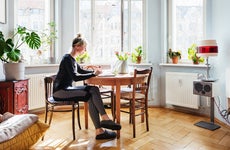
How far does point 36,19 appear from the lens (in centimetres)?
399

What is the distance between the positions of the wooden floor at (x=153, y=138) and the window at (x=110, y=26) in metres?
1.57

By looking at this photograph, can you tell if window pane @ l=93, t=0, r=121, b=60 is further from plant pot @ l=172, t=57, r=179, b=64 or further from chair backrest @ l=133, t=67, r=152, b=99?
chair backrest @ l=133, t=67, r=152, b=99

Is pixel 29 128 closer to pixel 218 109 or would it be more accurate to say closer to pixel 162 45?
pixel 218 109

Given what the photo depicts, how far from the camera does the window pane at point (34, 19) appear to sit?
3807 mm

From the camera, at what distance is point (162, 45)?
13.5ft

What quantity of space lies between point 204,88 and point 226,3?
3.96ft

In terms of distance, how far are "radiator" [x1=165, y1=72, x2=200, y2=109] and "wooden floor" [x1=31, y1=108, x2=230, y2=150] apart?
13.5 inches

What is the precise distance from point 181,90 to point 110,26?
1825 millimetres

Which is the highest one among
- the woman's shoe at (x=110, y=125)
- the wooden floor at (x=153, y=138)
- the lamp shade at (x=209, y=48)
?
the lamp shade at (x=209, y=48)

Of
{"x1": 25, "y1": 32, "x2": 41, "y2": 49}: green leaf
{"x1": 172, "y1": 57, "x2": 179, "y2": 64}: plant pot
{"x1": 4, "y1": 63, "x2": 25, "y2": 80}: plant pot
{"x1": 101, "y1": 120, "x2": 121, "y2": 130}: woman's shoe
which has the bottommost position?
{"x1": 101, "y1": 120, "x2": 121, "y2": 130}: woman's shoe

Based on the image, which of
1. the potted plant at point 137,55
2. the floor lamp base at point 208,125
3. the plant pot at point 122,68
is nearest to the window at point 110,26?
the potted plant at point 137,55

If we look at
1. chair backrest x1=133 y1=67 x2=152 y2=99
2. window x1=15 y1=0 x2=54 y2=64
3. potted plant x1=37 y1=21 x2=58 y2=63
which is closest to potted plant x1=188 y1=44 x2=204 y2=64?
chair backrest x1=133 y1=67 x2=152 y2=99

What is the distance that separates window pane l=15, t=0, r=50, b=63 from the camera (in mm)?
3807

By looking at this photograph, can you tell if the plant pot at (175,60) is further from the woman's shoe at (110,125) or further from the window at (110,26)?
the woman's shoe at (110,125)
